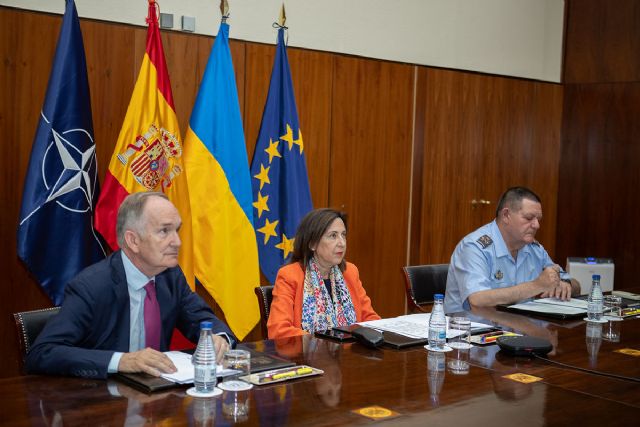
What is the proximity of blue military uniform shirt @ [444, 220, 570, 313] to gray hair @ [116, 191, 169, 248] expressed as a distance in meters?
1.70

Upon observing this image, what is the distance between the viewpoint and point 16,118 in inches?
162

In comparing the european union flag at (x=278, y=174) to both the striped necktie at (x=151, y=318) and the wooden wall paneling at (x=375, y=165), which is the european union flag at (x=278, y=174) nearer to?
the wooden wall paneling at (x=375, y=165)

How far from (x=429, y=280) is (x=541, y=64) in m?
3.83

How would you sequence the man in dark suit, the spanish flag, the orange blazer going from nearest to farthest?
the man in dark suit
the orange blazer
the spanish flag

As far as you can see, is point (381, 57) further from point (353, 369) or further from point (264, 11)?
point (353, 369)

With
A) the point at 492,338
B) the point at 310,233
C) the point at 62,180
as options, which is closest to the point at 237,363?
the point at 492,338

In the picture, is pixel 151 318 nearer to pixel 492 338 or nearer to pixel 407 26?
pixel 492 338

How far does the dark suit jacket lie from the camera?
2.14m

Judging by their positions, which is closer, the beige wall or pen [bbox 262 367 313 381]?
pen [bbox 262 367 313 381]

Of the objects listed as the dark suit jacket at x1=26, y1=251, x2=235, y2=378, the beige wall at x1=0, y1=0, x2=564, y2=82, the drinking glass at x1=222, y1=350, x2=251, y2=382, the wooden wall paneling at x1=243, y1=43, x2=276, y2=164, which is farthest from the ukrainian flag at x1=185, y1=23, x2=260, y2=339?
the drinking glass at x1=222, y1=350, x2=251, y2=382

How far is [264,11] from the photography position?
5.14 meters

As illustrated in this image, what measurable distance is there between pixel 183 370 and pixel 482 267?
202cm

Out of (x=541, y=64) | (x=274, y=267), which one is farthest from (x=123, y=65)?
(x=541, y=64)

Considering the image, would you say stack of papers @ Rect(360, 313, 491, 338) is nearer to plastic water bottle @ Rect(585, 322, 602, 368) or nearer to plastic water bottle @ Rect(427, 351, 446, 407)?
plastic water bottle @ Rect(427, 351, 446, 407)
